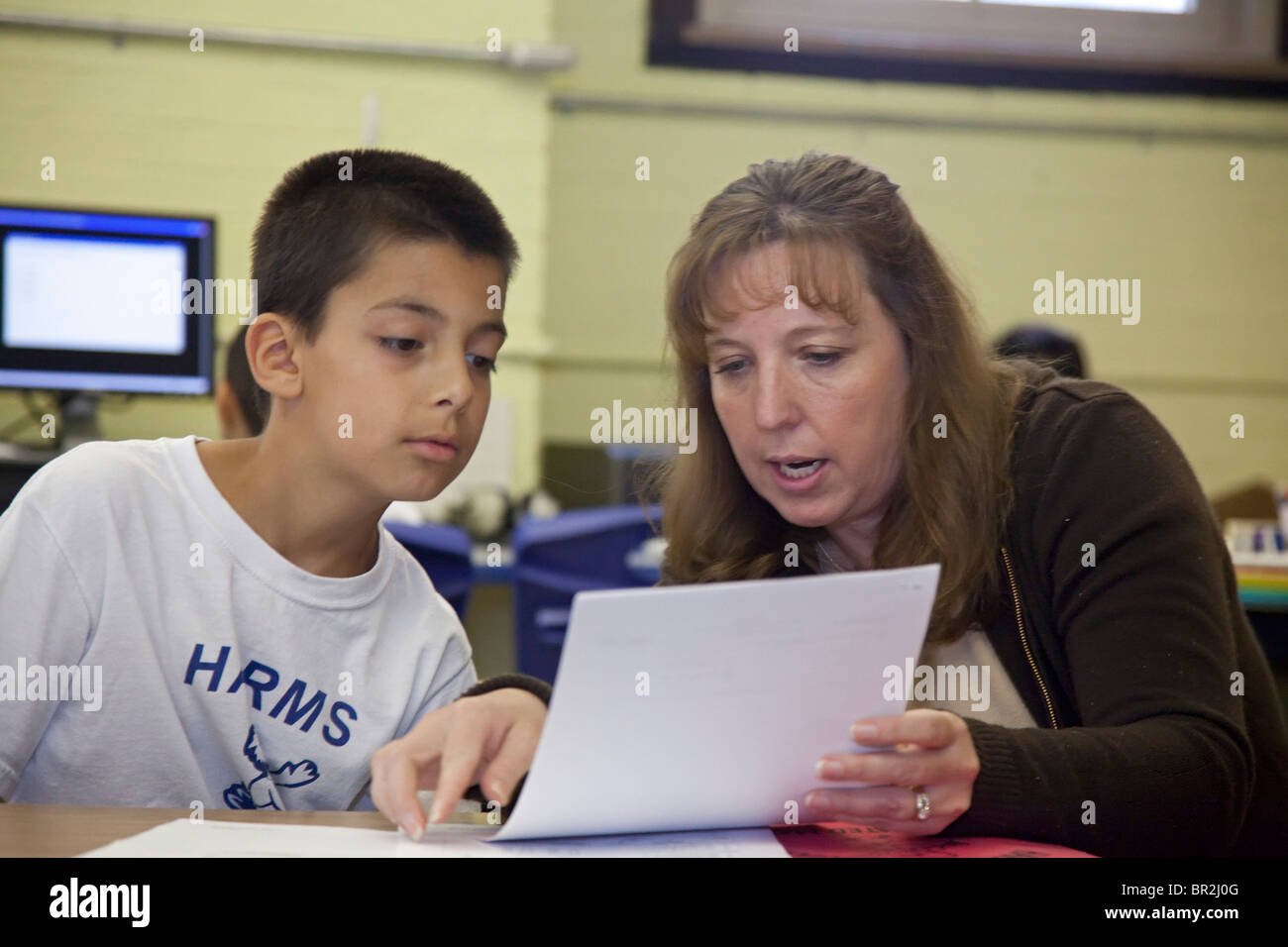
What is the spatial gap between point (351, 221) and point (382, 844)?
598mm

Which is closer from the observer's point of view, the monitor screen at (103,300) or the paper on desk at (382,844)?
the paper on desk at (382,844)

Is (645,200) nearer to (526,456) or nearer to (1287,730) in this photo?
(526,456)

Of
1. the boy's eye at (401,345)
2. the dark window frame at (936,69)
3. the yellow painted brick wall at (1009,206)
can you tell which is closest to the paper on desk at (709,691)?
the boy's eye at (401,345)

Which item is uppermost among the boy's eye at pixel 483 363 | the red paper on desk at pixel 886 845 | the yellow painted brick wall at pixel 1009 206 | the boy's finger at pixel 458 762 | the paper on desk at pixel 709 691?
the yellow painted brick wall at pixel 1009 206

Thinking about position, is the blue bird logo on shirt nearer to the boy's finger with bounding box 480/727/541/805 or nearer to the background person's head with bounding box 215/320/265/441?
the boy's finger with bounding box 480/727/541/805

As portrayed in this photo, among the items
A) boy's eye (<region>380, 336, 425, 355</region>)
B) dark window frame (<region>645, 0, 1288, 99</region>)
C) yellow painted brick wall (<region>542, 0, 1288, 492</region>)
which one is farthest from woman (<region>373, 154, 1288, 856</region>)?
dark window frame (<region>645, 0, 1288, 99</region>)

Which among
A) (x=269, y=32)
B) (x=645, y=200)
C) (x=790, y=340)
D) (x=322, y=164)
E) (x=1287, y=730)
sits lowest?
(x=1287, y=730)

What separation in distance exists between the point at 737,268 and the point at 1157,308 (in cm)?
377

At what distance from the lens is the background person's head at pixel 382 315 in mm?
1021

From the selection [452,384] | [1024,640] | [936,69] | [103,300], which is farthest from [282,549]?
[936,69]

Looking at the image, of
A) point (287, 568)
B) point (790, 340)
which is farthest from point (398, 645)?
point (790, 340)

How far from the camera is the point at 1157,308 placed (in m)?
4.38

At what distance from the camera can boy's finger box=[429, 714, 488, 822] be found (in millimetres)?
736

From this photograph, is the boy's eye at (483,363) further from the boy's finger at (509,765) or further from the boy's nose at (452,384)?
the boy's finger at (509,765)
